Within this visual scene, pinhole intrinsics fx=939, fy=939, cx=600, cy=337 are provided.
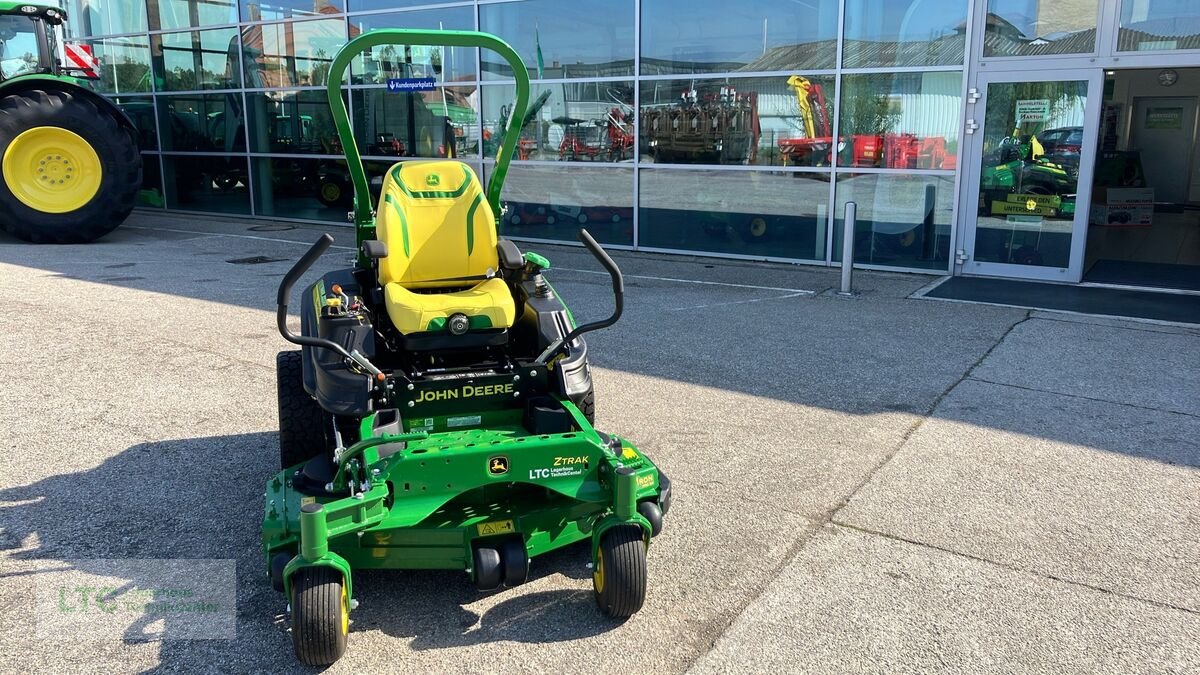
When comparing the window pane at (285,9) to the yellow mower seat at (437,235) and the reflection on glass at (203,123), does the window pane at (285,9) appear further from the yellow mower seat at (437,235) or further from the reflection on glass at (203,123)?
the yellow mower seat at (437,235)

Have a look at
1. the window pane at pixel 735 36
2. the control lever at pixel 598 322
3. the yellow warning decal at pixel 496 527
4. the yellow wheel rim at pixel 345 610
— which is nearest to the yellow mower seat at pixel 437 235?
the control lever at pixel 598 322

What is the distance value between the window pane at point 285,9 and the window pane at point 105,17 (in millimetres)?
2391

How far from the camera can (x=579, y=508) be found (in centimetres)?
336

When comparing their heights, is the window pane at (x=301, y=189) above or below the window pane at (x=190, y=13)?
below

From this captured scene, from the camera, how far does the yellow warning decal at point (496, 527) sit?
10.5 feet

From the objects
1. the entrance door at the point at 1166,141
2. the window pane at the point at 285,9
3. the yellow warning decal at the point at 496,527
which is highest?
the window pane at the point at 285,9

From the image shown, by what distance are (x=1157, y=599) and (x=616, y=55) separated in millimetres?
9487

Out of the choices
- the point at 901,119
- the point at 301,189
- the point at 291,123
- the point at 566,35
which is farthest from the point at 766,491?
the point at 291,123

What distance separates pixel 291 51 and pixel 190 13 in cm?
239

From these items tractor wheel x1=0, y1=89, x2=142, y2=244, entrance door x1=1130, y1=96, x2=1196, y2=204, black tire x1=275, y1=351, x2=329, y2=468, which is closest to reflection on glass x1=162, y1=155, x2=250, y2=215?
tractor wheel x1=0, y1=89, x2=142, y2=244

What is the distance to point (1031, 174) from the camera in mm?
9234

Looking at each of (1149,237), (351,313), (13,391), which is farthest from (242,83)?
(1149,237)

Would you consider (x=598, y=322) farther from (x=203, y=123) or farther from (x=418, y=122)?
(x=203, y=123)

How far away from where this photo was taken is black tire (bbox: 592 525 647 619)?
10.0ft
